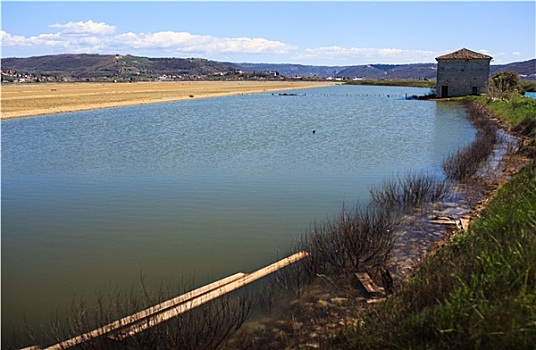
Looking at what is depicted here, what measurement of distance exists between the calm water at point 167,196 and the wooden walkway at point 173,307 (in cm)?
72

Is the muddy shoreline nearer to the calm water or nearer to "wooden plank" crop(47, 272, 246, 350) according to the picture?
"wooden plank" crop(47, 272, 246, 350)

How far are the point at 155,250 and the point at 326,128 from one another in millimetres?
21173

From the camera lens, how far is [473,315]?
4.45 meters

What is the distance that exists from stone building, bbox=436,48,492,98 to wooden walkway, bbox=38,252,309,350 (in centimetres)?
4826

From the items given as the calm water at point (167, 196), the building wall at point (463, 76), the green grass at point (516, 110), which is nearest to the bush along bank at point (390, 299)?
the calm water at point (167, 196)

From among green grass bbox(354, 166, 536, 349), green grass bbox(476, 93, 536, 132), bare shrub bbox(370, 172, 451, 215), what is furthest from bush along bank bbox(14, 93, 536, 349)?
green grass bbox(476, 93, 536, 132)

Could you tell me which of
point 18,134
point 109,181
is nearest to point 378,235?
point 109,181

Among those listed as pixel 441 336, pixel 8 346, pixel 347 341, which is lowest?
pixel 8 346

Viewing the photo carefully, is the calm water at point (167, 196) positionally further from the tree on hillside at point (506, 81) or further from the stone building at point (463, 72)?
the stone building at point (463, 72)

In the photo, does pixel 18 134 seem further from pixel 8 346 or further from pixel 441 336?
pixel 441 336

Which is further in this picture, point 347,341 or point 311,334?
point 311,334

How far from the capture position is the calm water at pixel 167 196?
877 cm

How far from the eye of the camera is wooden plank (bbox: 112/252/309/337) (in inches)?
230

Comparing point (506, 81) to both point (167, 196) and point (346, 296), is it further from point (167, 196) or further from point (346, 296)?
point (346, 296)
